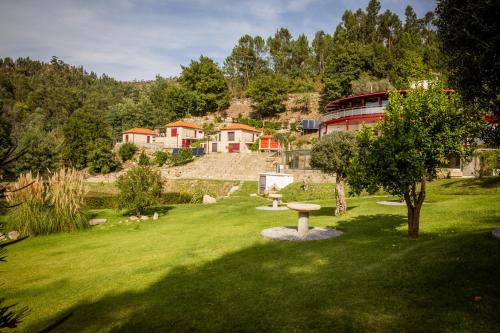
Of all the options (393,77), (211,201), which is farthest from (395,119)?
(393,77)

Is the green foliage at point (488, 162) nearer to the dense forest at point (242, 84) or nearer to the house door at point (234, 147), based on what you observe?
the dense forest at point (242, 84)

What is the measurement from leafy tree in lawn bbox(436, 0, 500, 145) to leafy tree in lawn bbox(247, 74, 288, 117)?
67.3 meters

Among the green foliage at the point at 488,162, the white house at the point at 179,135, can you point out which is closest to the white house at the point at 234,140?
the white house at the point at 179,135

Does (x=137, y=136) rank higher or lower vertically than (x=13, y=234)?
higher

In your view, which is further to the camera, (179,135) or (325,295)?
(179,135)

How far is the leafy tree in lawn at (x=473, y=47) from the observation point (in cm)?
579

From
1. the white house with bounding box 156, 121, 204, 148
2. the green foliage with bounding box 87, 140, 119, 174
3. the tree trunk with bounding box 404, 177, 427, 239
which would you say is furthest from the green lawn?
the white house with bounding box 156, 121, 204, 148

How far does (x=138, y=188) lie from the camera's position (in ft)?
61.6

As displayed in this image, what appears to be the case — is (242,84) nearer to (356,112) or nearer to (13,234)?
(356,112)

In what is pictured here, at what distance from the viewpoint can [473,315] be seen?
5.18 m

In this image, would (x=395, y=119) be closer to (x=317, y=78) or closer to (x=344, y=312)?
(x=344, y=312)

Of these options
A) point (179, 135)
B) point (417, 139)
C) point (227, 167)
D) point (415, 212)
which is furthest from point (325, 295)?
point (179, 135)

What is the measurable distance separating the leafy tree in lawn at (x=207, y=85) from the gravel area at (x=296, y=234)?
7371 centimetres

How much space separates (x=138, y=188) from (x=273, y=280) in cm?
1332
